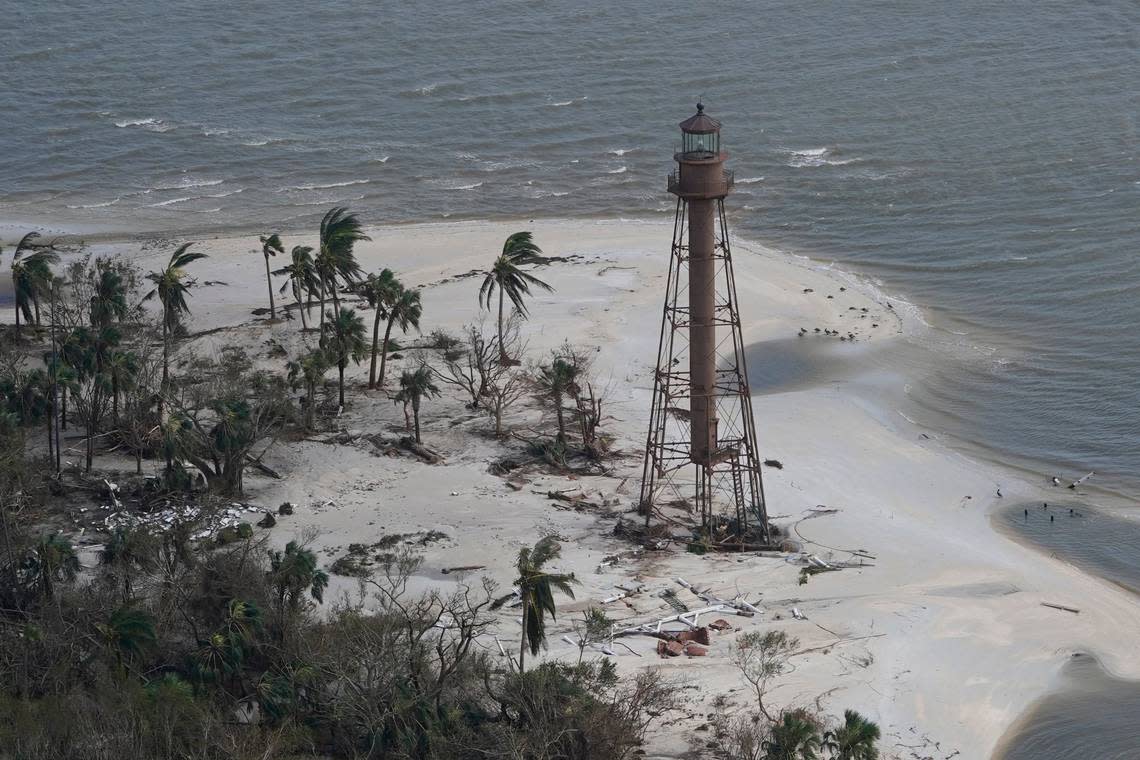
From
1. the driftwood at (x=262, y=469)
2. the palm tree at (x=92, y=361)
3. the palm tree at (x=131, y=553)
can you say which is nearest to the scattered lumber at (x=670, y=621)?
the palm tree at (x=131, y=553)

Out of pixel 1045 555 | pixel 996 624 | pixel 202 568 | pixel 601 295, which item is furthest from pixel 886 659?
pixel 601 295

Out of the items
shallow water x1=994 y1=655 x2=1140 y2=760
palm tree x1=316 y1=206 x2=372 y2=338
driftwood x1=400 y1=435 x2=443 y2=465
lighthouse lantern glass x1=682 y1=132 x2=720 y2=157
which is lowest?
shallow water x1=994 y1=655 x2=1140 y2=760

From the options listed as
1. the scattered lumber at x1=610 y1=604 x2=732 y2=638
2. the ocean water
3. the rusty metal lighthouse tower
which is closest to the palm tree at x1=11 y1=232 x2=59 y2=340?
the ocean water

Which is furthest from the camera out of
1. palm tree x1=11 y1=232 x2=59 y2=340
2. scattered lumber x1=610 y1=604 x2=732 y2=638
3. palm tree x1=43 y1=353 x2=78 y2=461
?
palm tree x1=11 y1=232 x2=59 y2=340

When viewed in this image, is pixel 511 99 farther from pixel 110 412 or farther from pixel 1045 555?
pixel 1045 555

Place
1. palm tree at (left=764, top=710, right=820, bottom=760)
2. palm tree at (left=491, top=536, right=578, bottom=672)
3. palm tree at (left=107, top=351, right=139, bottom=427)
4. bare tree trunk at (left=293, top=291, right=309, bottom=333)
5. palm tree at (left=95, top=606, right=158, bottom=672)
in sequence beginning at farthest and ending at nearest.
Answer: bare tree trunk at (left=293, top=291, right=309, bottom=333) → palm tree at (left=107, top=351, right=139, bottom=427) → palm tree at (left=95, top=606, right=158, bottom=672) → palm tree at (left=491, top=536, right=578, bottom=672) → palm tree at (left=764, top=710, right=820, bottom=760)

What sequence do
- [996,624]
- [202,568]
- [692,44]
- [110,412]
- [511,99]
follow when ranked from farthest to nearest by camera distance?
[692,44]
[511,99]
[110,412]
[996,624]
[202,568]

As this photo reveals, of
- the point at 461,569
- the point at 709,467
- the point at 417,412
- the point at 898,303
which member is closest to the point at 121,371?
the point at 417,412

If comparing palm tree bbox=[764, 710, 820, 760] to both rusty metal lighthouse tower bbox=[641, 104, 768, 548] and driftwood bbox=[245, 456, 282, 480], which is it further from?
driftwood bbox=[245, 456, 282, 480]
